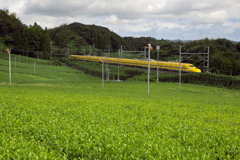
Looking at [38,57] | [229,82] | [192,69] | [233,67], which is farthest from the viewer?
A: [38,57]

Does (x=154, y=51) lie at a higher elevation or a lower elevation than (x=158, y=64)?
higher

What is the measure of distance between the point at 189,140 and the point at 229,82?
6556cm

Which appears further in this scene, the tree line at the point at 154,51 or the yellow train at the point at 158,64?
the tree line at the point at 154,51

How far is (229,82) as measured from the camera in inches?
2938

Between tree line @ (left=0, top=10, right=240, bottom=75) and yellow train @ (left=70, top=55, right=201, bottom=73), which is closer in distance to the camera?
yellow train @ (left=70, top=55, right=201, bottom=73)

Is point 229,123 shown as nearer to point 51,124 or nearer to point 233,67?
point 51,124

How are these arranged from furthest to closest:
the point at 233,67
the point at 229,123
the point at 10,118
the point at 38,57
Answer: the point at 38,57 → the point at 233,67 → the point at 229,123 → the point at 10,118

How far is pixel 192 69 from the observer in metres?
85.0

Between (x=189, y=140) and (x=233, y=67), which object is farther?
(x=233, y=67)

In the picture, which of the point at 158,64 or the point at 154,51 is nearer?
the point at 158,64

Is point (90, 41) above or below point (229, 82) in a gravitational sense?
above

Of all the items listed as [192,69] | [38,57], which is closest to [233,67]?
[192,69]

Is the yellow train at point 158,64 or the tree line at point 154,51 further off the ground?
the tree line at point 154,51

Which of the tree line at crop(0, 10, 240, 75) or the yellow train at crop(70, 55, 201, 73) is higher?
the tree line at crop(0, 10, 240, 75)
